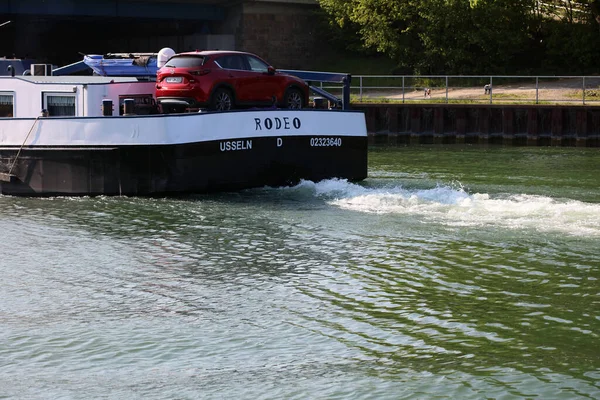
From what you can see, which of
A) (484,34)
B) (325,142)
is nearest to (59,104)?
(325,142)

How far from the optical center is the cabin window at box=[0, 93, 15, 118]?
25.2 m

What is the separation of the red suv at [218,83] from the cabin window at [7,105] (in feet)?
12.8

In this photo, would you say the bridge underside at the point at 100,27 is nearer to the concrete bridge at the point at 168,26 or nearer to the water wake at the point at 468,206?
the concrete bridge at the point at 168,26

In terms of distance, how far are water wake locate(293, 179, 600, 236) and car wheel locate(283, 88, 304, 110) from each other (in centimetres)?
191

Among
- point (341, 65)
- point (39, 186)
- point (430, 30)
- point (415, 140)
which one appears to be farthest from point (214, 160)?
point (341, 65)

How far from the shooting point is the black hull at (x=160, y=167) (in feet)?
74.6

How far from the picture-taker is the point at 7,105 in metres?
25.2

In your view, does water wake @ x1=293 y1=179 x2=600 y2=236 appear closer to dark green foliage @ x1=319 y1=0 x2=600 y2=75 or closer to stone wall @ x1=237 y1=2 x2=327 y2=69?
dark green foliage @ x1=319 y1=0 x2=600 y2=75

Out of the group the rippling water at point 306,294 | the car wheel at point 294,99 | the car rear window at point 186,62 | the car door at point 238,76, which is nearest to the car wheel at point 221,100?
the car door at point 238,76

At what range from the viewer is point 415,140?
1646 inches

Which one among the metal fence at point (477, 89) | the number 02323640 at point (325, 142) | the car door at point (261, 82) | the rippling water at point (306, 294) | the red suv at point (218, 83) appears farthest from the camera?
the metal fence at point (477, 89)

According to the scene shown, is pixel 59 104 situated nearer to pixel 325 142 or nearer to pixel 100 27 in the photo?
pixel 325 142

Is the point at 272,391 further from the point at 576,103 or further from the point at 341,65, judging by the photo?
the point at 341,65

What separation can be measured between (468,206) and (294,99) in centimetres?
571
